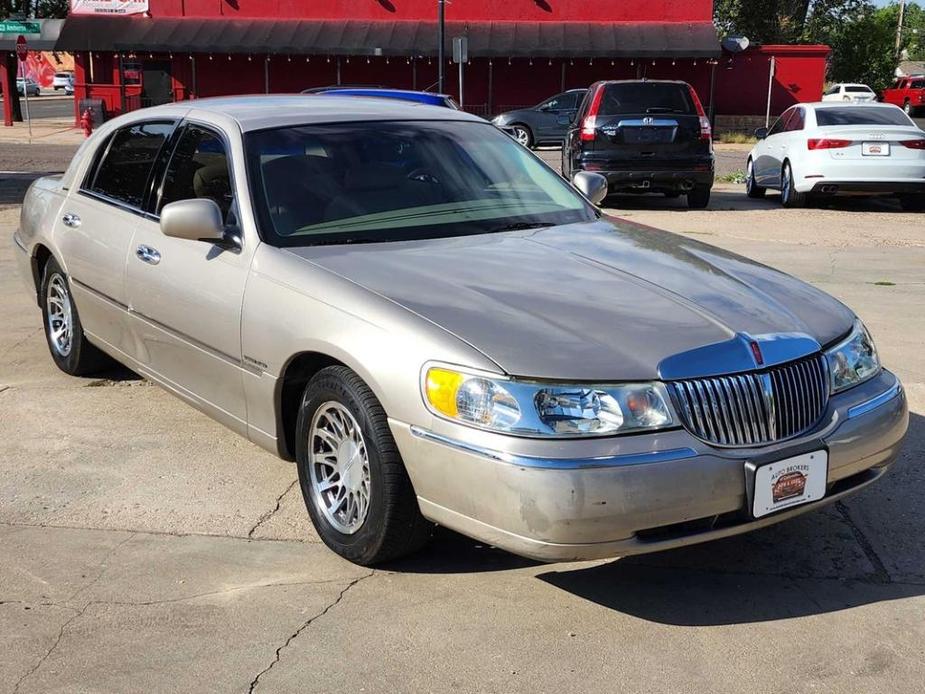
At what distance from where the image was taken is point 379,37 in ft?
114

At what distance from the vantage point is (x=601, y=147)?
14.4m

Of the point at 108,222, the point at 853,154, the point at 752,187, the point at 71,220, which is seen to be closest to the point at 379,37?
the point at 752,187

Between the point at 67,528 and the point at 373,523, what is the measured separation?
1401 millimetres

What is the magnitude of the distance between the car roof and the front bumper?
1.96 m

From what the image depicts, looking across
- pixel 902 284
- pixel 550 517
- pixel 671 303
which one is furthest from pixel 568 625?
pixel 902 284

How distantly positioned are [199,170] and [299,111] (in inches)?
21.0

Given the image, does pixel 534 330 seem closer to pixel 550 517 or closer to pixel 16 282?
pixel 550 517

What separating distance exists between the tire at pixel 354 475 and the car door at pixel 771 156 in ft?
42.4

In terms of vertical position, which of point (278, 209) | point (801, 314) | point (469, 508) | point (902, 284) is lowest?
point (902, 284)

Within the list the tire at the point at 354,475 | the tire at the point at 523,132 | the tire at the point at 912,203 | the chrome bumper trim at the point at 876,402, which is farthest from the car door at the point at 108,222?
the tire at the point at 523,132

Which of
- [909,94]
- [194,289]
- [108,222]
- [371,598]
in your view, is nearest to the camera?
[371,598]

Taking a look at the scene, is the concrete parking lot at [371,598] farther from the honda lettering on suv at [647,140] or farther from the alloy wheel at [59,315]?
the honda lettering on suv at [647,140]

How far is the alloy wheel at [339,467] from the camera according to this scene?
392cm

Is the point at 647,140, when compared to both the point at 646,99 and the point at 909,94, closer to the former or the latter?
the point at 646,99
